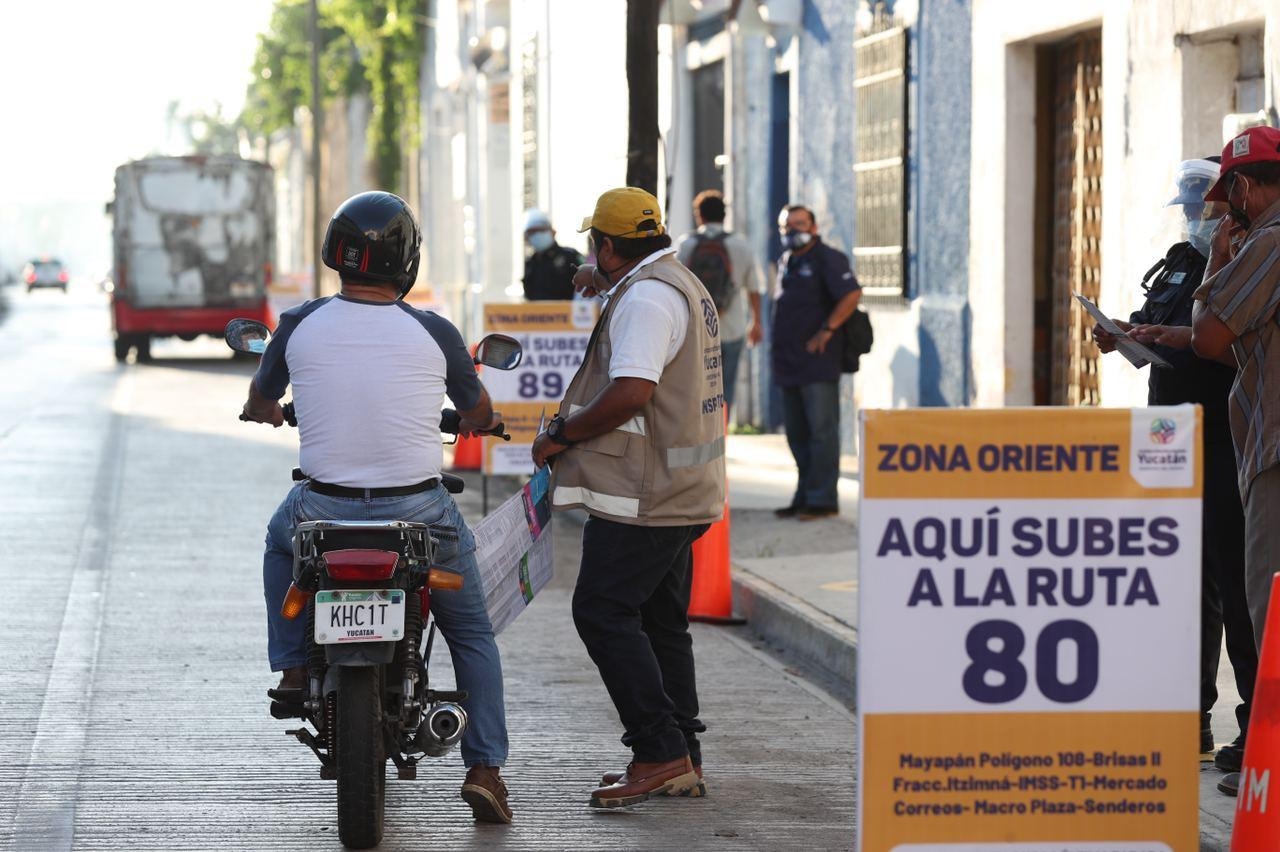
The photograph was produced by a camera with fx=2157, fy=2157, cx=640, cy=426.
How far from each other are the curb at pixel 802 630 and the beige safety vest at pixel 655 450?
7.12 feet

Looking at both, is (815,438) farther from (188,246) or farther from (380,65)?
(380,65)

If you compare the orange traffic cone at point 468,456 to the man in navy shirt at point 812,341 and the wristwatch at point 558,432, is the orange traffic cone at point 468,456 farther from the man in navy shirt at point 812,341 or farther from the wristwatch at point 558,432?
the wristwatch at point 558,432

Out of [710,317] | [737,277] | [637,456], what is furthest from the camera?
[737,277]

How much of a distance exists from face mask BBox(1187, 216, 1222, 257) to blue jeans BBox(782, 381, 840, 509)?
5711 millimetres

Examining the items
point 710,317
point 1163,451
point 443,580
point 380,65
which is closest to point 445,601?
point 443,580

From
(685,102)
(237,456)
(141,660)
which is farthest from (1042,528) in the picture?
(685,102)

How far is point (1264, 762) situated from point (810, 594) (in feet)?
15.5

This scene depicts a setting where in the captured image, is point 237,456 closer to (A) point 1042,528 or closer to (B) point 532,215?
(B) point 532,215

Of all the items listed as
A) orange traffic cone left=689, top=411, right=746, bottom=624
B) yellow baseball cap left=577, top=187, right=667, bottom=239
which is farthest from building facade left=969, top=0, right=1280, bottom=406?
yellow baseball cap left=577, top=187, right=667, bottom=239

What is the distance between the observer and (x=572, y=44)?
2684cm

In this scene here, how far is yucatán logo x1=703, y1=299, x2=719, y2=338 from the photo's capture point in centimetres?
628

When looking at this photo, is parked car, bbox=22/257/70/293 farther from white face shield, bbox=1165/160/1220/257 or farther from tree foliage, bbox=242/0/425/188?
white face shield, bbox=1165/160/1220/257

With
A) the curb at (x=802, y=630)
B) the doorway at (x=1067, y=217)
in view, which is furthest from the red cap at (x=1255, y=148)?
the doorway at (x=1067, y=217)

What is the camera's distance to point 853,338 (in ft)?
40.7
